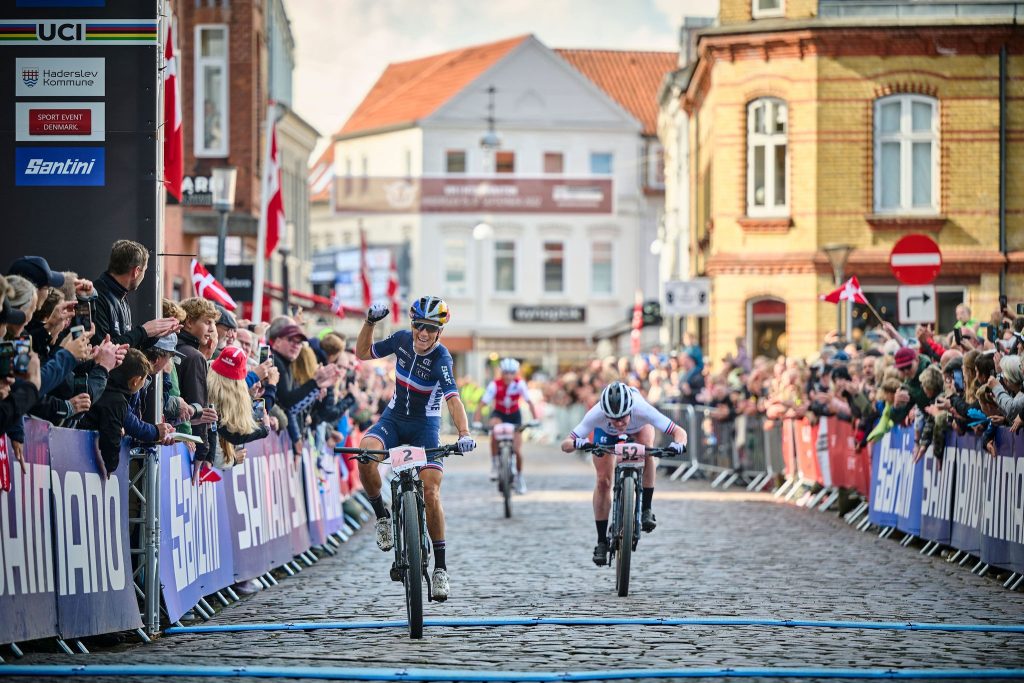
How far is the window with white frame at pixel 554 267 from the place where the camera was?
75.8m

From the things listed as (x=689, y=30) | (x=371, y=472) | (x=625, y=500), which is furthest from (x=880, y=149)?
(x=371, y=472)

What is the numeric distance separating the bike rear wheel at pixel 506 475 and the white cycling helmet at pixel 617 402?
24.8 ft

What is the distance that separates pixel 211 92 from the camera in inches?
1350

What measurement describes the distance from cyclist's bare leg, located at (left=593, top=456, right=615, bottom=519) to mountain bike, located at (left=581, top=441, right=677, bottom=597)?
25 cm

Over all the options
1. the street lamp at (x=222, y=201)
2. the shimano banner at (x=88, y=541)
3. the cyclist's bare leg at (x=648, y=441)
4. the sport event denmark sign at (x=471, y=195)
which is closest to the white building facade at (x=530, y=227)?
the sport event denmark sign at (x=471, y=195)

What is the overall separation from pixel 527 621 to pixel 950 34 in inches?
1052

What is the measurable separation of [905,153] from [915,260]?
53.9ft

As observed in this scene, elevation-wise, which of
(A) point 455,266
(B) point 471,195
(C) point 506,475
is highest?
(B) point 471,195

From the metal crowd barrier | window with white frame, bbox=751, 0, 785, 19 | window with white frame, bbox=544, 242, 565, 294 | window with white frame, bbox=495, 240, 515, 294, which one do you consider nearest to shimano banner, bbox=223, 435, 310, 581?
the metal crowd barrier

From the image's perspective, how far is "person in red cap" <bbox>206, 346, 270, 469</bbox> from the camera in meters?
12.9

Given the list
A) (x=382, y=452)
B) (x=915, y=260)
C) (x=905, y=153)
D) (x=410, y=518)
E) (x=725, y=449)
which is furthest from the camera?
(x=905, y=153)

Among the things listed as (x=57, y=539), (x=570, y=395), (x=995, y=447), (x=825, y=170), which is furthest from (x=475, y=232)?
(x=57, y=539)

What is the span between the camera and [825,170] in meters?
35.6

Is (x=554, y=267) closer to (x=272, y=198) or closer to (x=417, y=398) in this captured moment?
(x=272, y=198)
